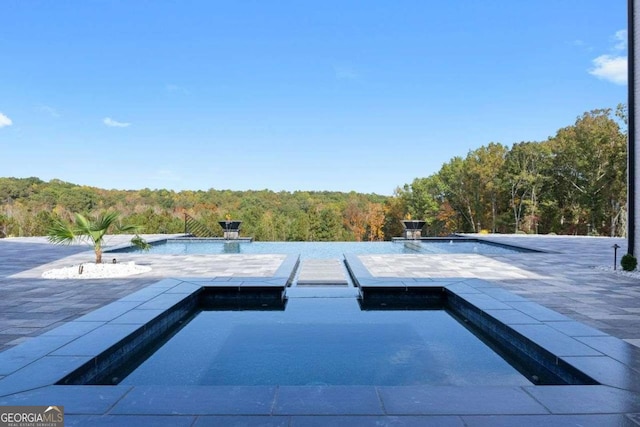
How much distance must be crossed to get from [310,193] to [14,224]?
2462 centimetres

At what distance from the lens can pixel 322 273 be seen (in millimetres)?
7871

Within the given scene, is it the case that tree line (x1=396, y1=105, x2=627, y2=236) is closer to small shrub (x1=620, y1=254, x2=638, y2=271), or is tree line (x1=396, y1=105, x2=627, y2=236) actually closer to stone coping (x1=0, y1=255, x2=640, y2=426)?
small shrub (x1=620, y1=254, x2=638, y2=271)

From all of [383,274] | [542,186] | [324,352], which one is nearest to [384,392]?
[324,352]

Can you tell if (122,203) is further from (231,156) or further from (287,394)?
(287,394)

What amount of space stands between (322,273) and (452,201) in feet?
79.3

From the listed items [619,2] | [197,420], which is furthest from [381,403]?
[619,2]

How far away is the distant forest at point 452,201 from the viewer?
22.8 meters

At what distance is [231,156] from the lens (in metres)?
33.2

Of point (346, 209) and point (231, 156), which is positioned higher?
point (231, 156)

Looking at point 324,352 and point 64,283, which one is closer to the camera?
point 324,352

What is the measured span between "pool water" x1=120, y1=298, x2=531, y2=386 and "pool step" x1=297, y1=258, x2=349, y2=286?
1654mm

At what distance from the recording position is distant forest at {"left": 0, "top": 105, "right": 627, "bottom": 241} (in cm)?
2284

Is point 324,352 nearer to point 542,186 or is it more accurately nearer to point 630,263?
point 630,263

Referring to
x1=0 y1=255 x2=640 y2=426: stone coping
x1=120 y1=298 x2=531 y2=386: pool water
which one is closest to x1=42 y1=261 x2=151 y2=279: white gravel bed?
x1=120 y1=298 x2=531 y2=386: pool water
